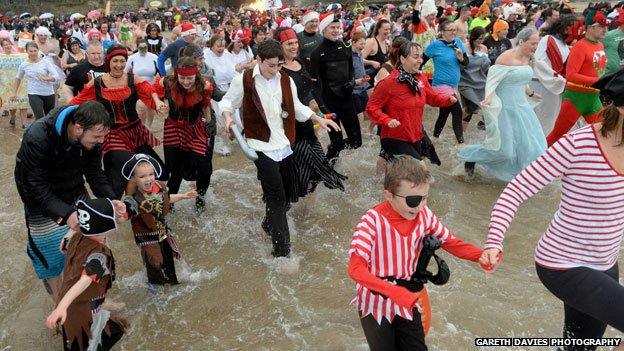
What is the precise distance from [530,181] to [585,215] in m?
0.29

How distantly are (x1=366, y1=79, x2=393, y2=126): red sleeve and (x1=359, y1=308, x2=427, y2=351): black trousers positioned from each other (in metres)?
2.70

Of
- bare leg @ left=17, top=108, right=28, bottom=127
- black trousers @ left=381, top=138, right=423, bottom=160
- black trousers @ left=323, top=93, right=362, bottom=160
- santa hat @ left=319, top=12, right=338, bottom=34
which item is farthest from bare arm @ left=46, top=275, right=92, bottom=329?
bare leg @ left=17, top=108, right=28, bottom=127

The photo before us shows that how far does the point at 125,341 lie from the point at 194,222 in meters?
2.05

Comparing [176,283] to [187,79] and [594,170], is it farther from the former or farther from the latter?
[594,170]

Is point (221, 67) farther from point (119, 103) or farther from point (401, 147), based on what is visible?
point (401, 147)

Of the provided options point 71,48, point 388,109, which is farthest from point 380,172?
point 71,48

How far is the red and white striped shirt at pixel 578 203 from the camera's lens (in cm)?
252

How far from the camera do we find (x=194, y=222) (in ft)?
18.8

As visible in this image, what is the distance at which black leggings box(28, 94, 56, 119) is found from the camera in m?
9.02

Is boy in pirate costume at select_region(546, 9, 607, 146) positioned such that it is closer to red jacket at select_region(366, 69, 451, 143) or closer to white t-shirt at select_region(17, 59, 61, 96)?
red jacket at select_region(366, 69, 451, 143)

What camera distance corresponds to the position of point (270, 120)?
452 centimetres

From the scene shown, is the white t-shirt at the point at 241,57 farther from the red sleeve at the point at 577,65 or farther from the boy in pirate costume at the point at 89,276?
the boy in pirate costume at the point at 89,276

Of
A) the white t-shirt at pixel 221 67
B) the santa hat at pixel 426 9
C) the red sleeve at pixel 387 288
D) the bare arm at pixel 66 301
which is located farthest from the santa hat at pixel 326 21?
the red sleeve at pixel 387 288

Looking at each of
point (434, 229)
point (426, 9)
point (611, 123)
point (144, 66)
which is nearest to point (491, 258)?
point (434, 229)
